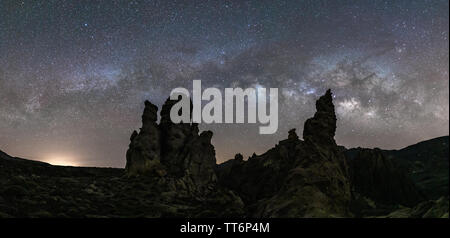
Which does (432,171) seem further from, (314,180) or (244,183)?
(244,183)

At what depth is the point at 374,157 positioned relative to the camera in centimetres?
5566

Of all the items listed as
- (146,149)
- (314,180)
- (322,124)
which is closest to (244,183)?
(146,149)

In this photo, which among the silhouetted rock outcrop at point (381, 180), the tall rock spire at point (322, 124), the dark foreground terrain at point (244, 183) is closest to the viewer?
the dark foreground terrain at point (244, 183)

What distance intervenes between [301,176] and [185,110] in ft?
168

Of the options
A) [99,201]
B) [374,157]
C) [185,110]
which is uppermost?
[185,110]

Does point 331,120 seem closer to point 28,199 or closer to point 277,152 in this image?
point 277,152

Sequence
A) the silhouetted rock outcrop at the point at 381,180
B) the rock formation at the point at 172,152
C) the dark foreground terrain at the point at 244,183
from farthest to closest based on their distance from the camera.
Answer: the rock formation at the point at 172,152
the silhouetted rock outcrop at the point at 381,180
the dark foreground terrain at the point at 244,183

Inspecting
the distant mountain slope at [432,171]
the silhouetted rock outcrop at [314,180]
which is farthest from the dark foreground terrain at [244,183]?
the distant mountain slope at [432,171]

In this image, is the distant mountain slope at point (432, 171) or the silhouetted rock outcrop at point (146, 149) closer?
the distant mountain slope at point (432, 171)

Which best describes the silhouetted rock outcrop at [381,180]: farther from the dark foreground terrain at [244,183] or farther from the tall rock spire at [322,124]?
the tall rock spire at [322,124]

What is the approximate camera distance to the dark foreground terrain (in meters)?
36.4

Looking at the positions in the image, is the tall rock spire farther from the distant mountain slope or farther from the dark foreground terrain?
the distant mountain slope

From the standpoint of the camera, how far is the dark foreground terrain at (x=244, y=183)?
3644 cm
